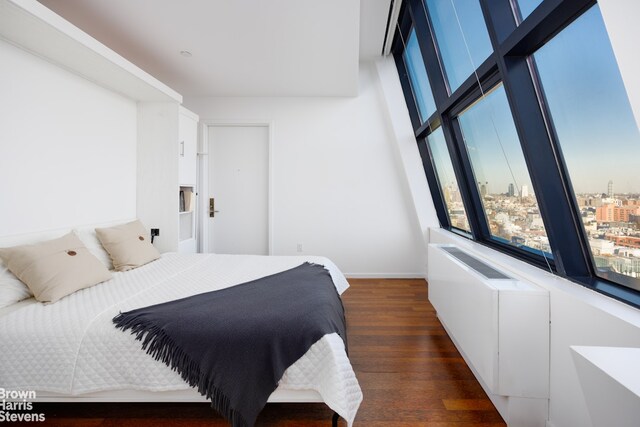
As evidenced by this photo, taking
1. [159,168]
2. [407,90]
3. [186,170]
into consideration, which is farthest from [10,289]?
[407,90]

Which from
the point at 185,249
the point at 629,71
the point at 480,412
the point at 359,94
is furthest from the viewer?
the point at 359,94

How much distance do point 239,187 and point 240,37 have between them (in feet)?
6.83

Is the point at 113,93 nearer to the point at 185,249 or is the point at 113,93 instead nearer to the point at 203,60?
the point at 203,60

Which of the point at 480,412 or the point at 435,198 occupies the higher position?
the point at 435,198

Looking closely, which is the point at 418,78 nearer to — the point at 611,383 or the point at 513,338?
the point at 513,338

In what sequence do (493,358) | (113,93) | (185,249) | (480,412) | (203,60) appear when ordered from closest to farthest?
1. (493,358)
2. (480,412)
3. (113,93)
4. (203,60)
5. (185,249)

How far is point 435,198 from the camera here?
3859 mm

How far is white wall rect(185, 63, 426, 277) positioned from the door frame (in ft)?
0.17

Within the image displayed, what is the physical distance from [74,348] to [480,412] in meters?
2.10

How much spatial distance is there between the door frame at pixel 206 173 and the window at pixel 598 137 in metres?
3.17

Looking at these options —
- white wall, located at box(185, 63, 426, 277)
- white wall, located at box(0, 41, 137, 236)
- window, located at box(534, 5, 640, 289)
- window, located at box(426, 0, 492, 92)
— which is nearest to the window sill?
window, located at box(534, 5, 640, 289)

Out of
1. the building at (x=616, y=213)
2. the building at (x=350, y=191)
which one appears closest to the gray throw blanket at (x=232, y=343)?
the building at (x=350, y=191)

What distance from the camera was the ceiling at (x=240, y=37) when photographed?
220cm

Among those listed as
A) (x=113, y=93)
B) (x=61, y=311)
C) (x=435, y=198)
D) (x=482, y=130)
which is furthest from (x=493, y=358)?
(x=113, y=93)
